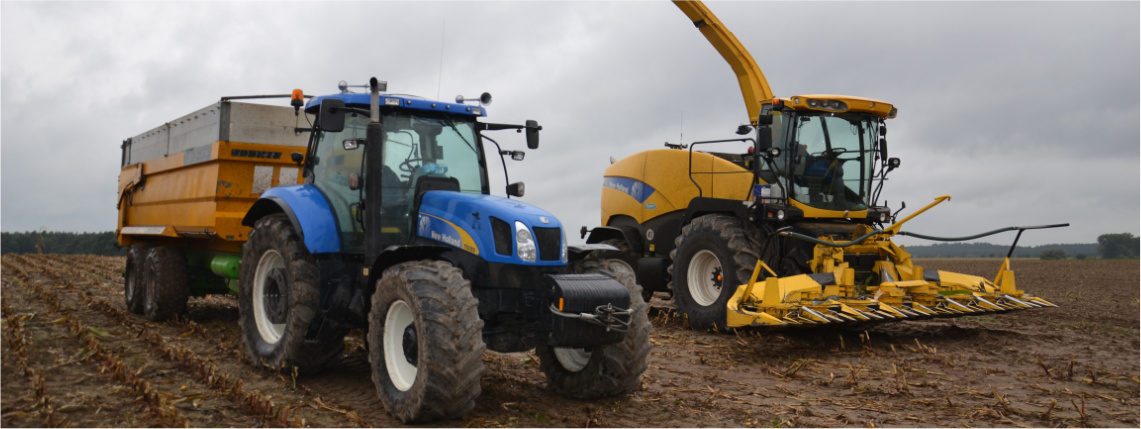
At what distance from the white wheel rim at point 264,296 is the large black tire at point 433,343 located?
6.95ft

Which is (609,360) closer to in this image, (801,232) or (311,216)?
Answer: (311,216)

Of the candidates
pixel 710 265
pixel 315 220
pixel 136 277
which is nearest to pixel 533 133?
pixel 315 220

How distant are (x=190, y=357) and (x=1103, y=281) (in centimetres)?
2099

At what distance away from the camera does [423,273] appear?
201 inches

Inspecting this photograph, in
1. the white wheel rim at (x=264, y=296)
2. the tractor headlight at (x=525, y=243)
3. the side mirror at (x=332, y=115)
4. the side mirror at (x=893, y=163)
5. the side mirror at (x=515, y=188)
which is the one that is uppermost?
the side mirror at (x=893, y=163)

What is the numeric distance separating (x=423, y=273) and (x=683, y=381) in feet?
8.90

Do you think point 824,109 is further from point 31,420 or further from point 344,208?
point 31,420

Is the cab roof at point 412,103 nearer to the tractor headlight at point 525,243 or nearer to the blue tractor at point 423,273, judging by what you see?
the blue tractor at point 423,273

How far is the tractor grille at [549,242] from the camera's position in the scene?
548cm

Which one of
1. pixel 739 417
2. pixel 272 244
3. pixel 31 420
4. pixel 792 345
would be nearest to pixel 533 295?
pixel 739 417

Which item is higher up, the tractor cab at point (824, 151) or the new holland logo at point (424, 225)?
the tractor cab at point (824, 151)

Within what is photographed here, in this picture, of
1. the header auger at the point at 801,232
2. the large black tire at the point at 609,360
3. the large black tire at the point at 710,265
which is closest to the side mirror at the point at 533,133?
the large black tire at the point at 609,360

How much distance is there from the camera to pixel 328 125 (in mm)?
5730

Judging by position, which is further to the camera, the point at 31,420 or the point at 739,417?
the point at 739,417
